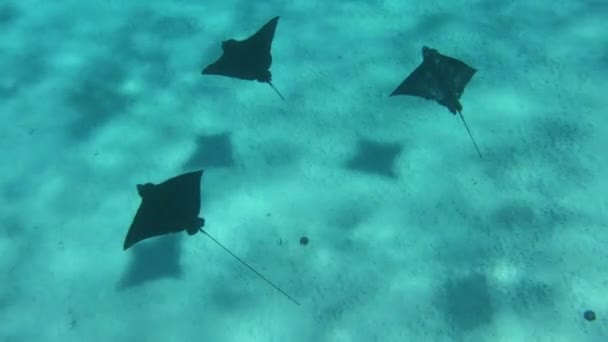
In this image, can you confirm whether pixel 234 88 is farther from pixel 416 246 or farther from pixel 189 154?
pixel 416 246

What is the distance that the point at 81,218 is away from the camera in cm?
713

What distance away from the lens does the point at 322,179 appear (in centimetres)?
695

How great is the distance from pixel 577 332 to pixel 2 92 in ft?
34.8

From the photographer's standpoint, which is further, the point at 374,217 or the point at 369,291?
the point at 374,217

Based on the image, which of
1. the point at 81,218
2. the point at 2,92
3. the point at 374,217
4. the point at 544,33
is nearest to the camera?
the point at 374,217

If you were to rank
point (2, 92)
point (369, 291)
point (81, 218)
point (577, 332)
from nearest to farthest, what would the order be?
point (577, 332) < point (369, 291) < point (81, 218) < point (2, 92)

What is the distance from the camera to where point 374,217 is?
6488 mm

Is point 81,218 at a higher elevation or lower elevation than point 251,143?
lower

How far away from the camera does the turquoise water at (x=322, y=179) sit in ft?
19.2

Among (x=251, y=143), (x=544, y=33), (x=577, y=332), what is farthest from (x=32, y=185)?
(x=544, y=33)

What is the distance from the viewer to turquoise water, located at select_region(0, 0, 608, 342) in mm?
5852

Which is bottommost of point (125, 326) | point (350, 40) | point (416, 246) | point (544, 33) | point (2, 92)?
point (125, 326)

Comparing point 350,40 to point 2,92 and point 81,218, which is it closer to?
point 81,218

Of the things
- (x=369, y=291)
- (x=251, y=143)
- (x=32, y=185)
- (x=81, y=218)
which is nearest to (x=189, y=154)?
(x=251, y=143)
